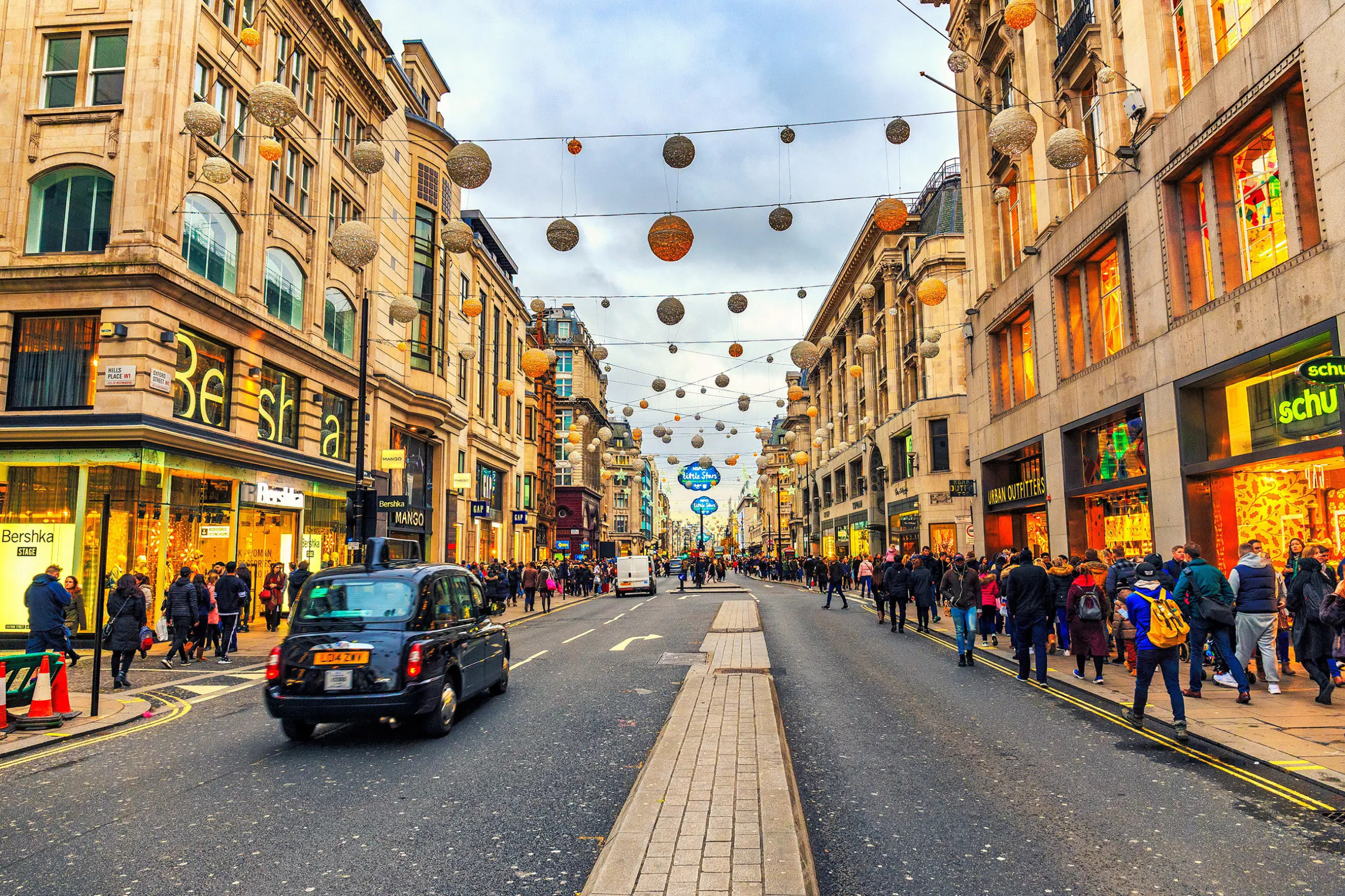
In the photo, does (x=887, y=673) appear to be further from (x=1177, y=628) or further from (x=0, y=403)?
(x=0, y=403)

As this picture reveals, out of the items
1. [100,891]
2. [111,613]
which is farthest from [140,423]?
[100,891]

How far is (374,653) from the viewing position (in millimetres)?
8008

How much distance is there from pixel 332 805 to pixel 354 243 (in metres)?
12.1

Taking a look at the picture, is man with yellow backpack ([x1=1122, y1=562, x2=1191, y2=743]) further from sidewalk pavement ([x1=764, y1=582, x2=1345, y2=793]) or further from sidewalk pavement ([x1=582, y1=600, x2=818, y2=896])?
sidewalk pavement ([x1=582, y1=600, x2=818, y2=896])

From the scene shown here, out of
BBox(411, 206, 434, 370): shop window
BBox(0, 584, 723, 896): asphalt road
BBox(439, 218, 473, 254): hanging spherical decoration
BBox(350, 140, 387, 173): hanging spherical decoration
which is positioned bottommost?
BBox(0, 584, 723, 896): asphalt road

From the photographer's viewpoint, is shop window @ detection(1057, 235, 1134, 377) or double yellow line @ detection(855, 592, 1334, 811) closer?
double yellow line @ detection(855, 592, 1334, 811)

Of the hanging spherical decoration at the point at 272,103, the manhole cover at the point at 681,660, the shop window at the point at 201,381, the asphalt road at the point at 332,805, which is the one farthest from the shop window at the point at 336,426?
the asphalt road at the point at 332,805

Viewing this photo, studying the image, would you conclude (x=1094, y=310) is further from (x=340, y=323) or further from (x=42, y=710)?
(x=340, y=323)

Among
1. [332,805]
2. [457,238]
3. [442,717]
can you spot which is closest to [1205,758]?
[442,717]

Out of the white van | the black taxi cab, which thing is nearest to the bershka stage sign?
the white van

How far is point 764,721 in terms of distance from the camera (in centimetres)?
830

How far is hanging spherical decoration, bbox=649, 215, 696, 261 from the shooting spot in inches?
569

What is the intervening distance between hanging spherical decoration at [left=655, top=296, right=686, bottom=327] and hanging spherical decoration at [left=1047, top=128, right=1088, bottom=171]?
326 inches

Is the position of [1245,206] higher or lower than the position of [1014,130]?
lower
